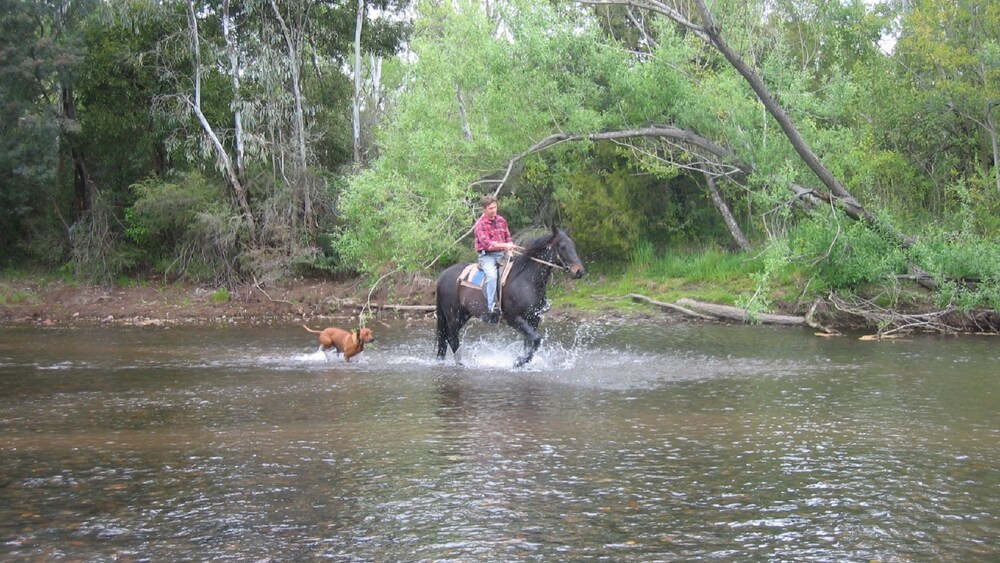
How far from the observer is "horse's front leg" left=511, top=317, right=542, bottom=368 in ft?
52.7

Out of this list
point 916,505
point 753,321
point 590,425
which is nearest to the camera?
point 916,505

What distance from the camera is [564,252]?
625 inches

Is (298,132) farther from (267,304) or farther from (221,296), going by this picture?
(267,304)

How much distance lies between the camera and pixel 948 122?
23422 millimetres

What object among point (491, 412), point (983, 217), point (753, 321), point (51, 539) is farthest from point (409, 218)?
point (51, 539)

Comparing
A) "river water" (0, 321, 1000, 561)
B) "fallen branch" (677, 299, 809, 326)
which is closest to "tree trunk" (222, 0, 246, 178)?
"fallen branch" (677, 299, 809, 326)

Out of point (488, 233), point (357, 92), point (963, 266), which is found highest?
point (357, 92)

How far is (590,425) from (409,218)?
1199cm

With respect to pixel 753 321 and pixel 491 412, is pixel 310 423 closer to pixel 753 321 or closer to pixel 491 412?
pixel 491 412

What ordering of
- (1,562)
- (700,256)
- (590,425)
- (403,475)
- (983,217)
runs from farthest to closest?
(700,256) < (983,217) < (590,425) < (403,475) < (1,562)

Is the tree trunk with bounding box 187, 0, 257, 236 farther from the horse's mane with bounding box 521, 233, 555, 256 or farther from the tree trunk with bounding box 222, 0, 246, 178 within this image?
the horse's mane with bounding box 521, 233, 555, 256

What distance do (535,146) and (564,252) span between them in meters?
8.54

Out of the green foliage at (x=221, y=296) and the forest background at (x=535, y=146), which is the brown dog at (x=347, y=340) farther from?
the green foliage at (x=221, y=296)

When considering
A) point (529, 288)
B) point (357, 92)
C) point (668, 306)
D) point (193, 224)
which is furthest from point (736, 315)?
point (193, 224)
